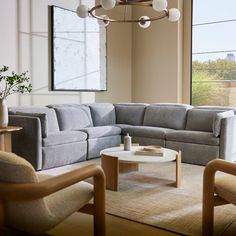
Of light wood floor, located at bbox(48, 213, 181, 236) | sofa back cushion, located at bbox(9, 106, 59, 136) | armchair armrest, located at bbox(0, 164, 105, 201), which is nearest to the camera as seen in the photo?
armchair armrest, located at bbox(0, 164, 105, 201)

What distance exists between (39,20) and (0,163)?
419 centimetres

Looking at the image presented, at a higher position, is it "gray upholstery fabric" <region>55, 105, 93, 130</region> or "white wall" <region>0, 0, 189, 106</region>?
"white wall" <region>0, 0, 189, 106</region>

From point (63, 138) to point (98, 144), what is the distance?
751 millimetres

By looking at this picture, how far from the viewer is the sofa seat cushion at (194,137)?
175 inches

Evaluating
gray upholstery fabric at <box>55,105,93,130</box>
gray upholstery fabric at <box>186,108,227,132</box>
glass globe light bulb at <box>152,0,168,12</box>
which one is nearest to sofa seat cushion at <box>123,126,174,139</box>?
gray upholstery fabric at <box>186,108,227,132</box>

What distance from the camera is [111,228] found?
2436mm

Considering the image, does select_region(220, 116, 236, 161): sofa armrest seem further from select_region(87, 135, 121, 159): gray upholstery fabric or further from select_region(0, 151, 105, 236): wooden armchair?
select_region(0, 151, 105, 236): wooden armchair

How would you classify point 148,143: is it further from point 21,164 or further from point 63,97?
point 21,164

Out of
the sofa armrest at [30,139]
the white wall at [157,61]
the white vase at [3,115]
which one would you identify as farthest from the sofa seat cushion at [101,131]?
the white wall at [157,61]

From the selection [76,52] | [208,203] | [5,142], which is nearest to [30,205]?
[208,203]

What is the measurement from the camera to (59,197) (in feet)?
6.44

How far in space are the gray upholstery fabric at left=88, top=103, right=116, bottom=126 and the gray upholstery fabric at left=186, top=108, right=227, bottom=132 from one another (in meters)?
1.44

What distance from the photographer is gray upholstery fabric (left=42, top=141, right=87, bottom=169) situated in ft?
13.6

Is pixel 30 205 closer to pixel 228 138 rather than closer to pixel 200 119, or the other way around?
pixel 228 138
